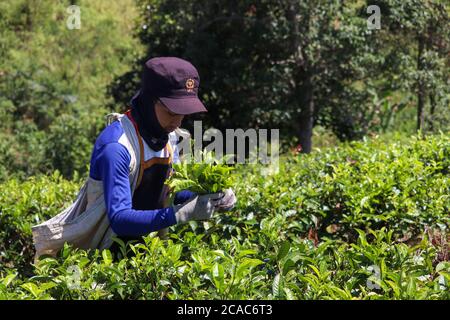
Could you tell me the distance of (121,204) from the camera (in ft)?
8.84

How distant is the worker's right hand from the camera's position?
265cm

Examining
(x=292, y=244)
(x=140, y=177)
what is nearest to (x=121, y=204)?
(x=140, y=177)

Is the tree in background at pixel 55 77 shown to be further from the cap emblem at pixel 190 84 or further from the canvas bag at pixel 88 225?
the cap emblem at pixel 190 84

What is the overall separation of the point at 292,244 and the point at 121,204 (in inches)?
28.6

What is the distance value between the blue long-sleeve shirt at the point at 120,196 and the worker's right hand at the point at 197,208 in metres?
0.03

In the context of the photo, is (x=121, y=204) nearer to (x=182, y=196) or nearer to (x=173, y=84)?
(x=182, y=196)

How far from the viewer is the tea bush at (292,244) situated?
8.07ft

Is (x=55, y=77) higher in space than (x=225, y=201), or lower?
lower

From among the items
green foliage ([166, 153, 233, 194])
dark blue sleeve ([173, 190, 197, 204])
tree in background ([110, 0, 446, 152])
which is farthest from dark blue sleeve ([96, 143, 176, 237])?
tree in background ([110, 0, 446, 152])

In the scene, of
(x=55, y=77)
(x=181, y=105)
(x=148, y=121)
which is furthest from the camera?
(x=55, y=77)

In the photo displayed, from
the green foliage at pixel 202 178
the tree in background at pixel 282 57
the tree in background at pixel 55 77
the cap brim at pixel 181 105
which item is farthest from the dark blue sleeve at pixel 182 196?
the tree in background at pixel 55 77

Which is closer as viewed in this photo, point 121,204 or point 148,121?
point 121,204
